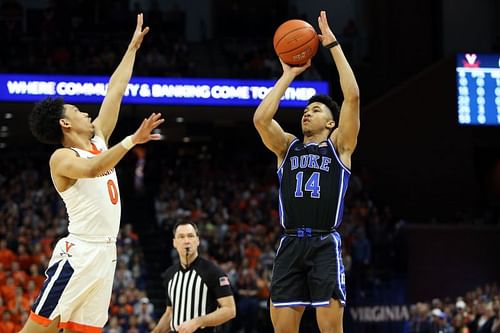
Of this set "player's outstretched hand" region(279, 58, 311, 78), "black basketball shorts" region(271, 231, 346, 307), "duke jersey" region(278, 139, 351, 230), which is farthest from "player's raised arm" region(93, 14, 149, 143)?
"black basketball shorts" region(271, 231, 346, 307)

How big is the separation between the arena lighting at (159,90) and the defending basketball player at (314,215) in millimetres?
12716

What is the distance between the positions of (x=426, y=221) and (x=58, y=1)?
11.4 meters

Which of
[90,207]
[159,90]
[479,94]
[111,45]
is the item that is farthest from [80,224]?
[111,45]

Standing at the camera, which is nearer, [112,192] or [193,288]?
Result: [112,192]

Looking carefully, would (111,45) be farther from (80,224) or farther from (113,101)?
(80,224)

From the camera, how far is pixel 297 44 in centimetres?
677

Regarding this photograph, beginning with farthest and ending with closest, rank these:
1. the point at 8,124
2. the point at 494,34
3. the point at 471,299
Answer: the point at 494,34
the point at 8,124
the point at 471,299

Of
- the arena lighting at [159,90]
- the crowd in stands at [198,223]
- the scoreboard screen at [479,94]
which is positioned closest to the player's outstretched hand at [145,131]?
the crowd in stands at [198,223]

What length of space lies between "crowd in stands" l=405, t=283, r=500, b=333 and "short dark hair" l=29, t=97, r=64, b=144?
9.04 m

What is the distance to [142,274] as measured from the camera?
1741 centimetres

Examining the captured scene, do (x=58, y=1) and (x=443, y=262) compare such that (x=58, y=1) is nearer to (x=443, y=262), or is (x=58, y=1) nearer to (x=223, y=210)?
(x=223, y=210)

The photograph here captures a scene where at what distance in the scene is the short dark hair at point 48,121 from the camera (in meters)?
6.29

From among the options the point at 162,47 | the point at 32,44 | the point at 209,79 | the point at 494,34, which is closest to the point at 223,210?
the point at 209,79

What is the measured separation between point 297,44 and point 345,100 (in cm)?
58
